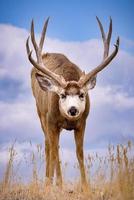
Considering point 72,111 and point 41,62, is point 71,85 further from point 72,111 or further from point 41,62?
point 41,62

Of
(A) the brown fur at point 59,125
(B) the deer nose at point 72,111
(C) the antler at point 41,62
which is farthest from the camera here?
(A) the brown fur at point 59,125

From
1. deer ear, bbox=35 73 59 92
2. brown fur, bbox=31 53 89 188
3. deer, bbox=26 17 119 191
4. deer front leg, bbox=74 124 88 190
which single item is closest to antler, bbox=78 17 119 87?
deer, bbox=26 17 119 191

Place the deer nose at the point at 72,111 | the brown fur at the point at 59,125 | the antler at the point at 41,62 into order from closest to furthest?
the deer nose at the point at 72,111
the antler at the point at 41,62
the brown fur at the point at 59,125

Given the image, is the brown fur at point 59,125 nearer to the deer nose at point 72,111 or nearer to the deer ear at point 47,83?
the deer ear at point 47,83

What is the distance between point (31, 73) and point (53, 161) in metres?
2.78

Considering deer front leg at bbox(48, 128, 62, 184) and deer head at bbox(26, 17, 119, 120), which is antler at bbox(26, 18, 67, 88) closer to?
deer head at bbox(26, 17, 119, 120)

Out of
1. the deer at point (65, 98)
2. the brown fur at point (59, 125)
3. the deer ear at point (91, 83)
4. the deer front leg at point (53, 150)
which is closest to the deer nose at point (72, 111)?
the deer at point (65, 98)

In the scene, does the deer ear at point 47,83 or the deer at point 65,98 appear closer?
the deer at point 65,98

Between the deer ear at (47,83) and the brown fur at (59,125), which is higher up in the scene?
the deer ear at (47,83)

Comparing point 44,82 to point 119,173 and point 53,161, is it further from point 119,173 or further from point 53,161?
point 119,173

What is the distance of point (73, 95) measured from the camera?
699 centimetres

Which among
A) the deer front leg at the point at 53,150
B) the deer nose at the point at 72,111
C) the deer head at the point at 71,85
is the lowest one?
the deer front leg at the point at 53,150

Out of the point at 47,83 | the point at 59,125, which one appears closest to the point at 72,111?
the point at 59,125

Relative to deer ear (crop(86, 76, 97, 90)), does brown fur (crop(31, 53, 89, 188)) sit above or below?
below
